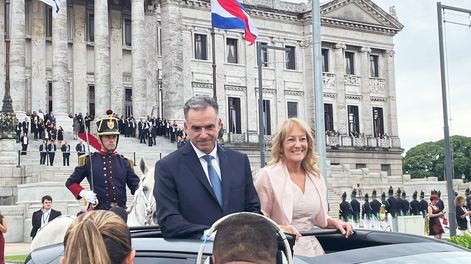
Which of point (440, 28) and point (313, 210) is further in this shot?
point (440, 28)

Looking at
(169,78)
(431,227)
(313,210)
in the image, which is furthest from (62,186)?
(313,210)

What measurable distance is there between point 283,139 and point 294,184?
0.39 m

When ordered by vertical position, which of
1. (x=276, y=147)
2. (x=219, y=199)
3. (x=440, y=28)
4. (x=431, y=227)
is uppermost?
(x=440, y=28)

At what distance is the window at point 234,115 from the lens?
187 feet

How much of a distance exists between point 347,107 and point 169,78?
19.3 metres

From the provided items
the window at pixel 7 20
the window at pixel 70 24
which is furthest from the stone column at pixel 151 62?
the window at pixel 7 20

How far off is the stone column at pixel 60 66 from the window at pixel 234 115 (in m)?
15.2

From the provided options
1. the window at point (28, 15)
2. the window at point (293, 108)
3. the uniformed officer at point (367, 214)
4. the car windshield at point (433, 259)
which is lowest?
the uniformed officer at point (367, 214)

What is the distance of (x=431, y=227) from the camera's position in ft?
68.4

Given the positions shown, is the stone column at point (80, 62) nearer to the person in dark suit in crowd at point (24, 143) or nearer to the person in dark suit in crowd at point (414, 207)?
the person in dark suit in crowd at point (24, 143)

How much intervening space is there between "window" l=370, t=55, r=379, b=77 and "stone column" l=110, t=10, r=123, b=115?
23766 mm

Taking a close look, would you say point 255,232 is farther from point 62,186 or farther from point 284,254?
point 62,186

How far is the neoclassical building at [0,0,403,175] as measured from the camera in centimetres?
4659

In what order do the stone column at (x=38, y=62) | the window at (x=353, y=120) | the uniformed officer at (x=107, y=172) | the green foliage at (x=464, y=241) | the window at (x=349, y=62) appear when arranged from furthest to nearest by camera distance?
1. the window at (x=349, y=62)
2. the window at (x=353, y=120)
3. the stone column at (x=38, y=62)
4. the green foliage at (x=464, y=241)
5. the uniformed officer at (x=107, y=172)
